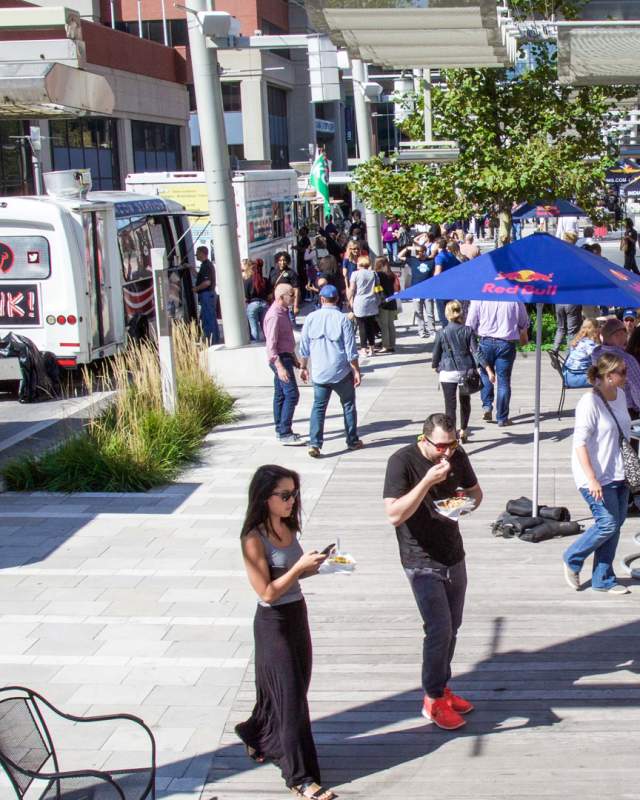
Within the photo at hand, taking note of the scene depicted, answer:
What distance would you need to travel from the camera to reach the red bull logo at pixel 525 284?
359 inches

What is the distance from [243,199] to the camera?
87.9 ft

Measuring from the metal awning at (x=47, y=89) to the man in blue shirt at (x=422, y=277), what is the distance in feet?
33.1

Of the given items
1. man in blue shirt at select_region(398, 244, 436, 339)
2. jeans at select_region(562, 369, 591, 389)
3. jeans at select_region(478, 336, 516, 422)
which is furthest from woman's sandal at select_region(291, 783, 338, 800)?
man in blue shirt at select_region(398, 244, 436, 339)

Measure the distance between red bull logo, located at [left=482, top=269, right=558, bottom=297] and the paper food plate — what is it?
3.32 m

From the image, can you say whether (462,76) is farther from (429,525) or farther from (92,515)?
(429,525)

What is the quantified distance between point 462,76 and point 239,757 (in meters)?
15.5

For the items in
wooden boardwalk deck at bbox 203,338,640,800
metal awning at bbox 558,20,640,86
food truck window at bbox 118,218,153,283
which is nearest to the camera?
wooden boardwalk deck at bbox 203,338,640,800

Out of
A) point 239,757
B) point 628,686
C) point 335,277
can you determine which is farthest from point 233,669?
point 335,277

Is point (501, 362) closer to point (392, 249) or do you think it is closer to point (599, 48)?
point (599, 48)

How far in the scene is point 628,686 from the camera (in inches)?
265

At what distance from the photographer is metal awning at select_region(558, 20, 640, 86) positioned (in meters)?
7.57

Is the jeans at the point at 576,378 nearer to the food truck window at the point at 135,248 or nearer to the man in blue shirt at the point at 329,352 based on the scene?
the man in blue shirt at the point at 329,352

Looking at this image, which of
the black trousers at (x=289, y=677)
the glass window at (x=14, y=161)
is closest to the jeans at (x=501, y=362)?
the black trousers at (x=289, y=677)

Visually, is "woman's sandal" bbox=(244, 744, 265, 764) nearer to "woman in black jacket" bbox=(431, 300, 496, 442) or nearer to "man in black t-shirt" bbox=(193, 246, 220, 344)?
"woman in black jacket" bbox=(431, 300, 496, 442)
